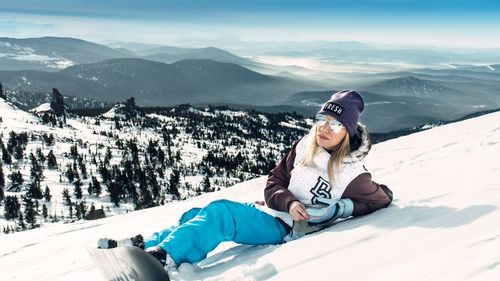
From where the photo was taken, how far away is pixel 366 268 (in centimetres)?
418

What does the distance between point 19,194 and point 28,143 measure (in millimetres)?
47151

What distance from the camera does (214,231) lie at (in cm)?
552

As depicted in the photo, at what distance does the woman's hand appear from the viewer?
5.84 meters

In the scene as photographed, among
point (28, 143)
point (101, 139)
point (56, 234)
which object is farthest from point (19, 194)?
point (56, 234)

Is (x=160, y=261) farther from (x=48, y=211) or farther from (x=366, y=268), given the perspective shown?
(x=48, y=211)

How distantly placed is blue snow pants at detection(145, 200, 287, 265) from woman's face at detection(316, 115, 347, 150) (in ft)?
4.41

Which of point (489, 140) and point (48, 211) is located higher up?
point (489, 140)

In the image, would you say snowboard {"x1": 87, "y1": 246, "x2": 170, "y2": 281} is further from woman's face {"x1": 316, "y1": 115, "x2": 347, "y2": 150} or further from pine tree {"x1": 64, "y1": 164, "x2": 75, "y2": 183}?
pine tree {"x1": 64, "y1": 164, "x2": 75, "y2": 183}

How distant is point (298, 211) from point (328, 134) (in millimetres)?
1168

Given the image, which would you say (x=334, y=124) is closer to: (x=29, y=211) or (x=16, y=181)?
(x=29, y=211)

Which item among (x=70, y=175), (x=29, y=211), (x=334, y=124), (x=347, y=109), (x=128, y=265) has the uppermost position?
(x=347, y=109)

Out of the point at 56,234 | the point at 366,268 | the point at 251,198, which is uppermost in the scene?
the point at 366,268

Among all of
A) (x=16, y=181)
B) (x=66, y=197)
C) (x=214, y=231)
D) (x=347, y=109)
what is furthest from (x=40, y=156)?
(x=347, y=109)

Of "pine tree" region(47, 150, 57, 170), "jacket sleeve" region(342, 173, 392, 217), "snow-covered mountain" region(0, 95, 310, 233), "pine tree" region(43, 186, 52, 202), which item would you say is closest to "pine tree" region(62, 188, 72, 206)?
"snow-covered mountain" region(0, 95, 310, 233)
